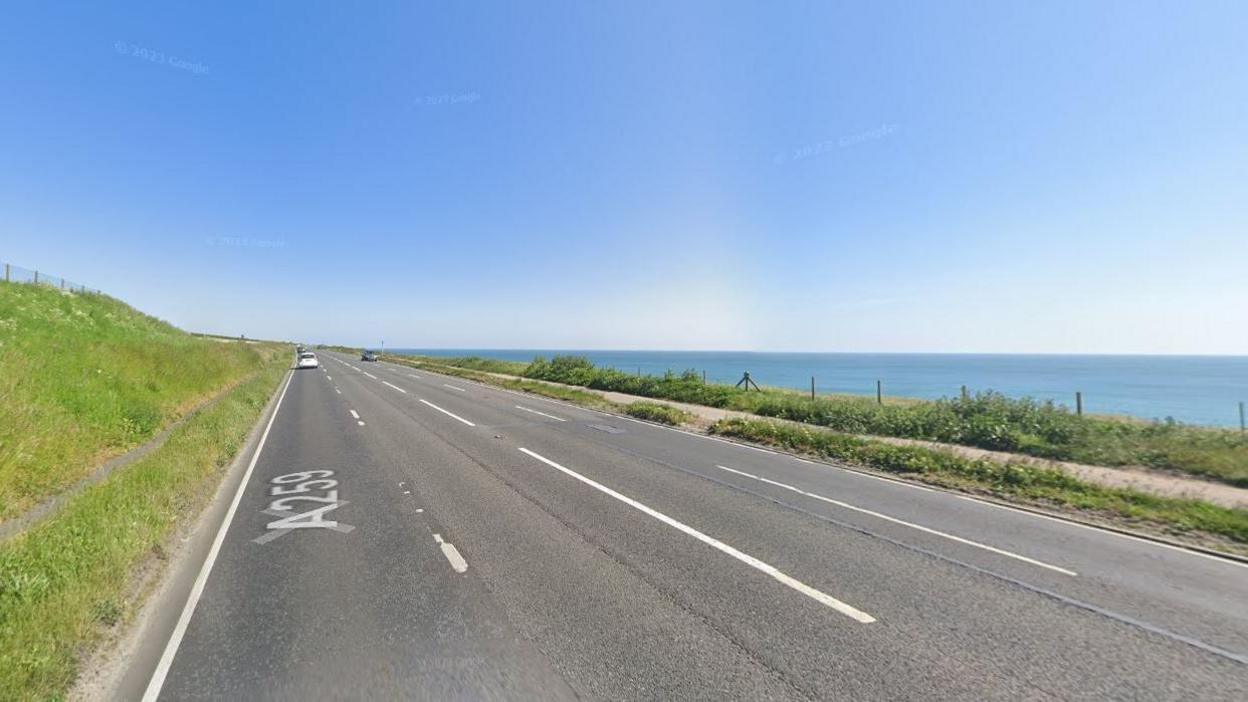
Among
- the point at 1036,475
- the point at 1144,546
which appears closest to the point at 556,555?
the point at 1144,546

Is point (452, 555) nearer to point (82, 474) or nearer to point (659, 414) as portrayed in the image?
point (82, 474)

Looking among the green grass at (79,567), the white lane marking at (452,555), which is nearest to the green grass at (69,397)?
the green grass at (79,567)

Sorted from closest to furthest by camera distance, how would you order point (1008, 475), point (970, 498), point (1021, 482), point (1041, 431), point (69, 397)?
1. point (970, 498)
2. point (1021, 482)
3. point (1008, 475)
4. point (69, 397)
5. point (1041, 431)

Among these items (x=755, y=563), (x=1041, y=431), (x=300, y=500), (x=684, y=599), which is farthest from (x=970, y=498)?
(x=300, y=500)

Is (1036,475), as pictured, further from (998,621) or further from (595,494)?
(595,494)

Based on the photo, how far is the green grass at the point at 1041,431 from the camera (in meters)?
9.51

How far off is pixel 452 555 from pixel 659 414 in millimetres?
12118

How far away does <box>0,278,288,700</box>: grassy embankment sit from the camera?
3.58 meters

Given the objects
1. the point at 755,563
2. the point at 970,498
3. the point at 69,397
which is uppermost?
the point at 69,397

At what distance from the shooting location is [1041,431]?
1171 centimetres

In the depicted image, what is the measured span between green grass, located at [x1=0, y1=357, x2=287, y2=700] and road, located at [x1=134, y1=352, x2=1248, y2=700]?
62 cm

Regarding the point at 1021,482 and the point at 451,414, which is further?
the point at 451,414

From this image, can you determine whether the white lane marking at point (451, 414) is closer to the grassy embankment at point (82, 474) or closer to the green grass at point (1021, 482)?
the grassy embankment at point (82, 474)

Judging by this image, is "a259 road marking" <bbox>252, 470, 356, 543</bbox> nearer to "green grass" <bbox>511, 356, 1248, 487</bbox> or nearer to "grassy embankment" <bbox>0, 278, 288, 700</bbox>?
"grassy embankment" <bbox>0, 278, 288, 700</bbox>
